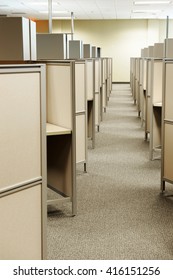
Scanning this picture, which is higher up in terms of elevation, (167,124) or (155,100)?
(155,100)

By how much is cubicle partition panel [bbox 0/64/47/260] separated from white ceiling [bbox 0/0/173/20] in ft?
35.6

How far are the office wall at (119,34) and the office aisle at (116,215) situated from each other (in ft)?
44.1

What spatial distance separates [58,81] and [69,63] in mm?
181

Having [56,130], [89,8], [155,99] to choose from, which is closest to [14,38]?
[56,130]

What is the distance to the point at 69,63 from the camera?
3.17 metres

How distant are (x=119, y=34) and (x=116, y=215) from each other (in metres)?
15.9

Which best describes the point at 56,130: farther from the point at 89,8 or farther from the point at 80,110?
the point at 89,8

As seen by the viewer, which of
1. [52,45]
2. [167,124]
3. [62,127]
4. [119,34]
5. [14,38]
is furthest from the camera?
[119,34]

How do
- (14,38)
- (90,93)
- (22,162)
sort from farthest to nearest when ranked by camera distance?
(90,93), (14,38), (22,162)

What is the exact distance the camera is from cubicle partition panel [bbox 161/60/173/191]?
3662mm

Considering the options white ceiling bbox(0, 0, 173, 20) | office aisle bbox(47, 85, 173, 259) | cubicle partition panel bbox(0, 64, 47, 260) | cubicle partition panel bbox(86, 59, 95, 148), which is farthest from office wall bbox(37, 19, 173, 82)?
cubicle partition panel bbox(0, 64, 47, 260)

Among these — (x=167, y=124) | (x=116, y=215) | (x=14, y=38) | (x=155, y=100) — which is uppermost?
(x=14, y=38)

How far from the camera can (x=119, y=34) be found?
1848cm
